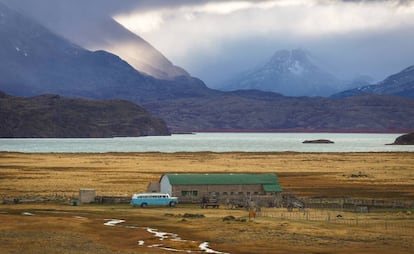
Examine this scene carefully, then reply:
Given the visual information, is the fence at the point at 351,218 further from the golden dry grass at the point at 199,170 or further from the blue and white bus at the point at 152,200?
the golden dry grass at the point at 199,170

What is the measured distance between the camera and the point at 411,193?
344 feet

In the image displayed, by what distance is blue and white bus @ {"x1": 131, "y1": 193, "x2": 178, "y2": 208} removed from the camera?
293 ft

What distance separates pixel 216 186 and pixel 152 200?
994 centimetres

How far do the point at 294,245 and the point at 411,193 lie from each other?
50.0m

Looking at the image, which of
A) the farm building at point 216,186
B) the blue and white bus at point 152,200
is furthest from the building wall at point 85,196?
the farm building at point 216,186

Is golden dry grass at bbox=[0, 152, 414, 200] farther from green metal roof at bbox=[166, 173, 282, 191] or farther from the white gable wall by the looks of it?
the white gable wall

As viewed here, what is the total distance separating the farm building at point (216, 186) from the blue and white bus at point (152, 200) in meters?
3.57

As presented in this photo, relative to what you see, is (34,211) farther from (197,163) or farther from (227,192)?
(197,163)

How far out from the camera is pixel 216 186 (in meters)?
96.5

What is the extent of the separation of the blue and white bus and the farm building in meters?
3.57

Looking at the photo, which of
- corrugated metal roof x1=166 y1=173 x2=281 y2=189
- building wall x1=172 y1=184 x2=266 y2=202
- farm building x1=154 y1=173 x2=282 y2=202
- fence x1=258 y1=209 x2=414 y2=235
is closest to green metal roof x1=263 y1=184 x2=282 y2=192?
farm building x1=154 y1=173 x2=282 y2=202

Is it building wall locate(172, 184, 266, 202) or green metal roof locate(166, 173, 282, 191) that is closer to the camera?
building wall locate(172, 184, 266, 202)

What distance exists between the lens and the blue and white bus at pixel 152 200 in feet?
293

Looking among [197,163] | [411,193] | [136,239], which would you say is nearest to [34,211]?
[136,239]
